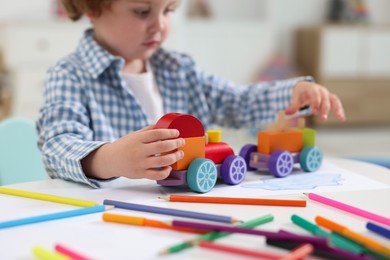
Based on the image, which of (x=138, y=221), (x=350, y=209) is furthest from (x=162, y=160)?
(x=350, y=209)

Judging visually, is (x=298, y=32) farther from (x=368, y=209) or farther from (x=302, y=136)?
(x=368, y=209)

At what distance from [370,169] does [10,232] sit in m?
0.55

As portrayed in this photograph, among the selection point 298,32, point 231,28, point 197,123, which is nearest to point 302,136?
point 197,123

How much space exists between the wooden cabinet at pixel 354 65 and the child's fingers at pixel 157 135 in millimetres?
3205

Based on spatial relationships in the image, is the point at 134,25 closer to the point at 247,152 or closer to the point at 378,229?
the point at 247,152

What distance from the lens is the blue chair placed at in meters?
1.02

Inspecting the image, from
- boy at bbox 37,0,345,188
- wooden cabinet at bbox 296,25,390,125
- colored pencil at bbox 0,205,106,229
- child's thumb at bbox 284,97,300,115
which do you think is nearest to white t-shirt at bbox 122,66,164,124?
boy at bbox 37,0,345,188

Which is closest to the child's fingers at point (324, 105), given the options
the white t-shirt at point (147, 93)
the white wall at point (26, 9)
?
the white t-shirt at point (147, 93)

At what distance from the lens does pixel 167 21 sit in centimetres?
102

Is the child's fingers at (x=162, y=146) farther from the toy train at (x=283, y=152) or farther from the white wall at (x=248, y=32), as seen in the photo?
the white wall at (x=248, y=32)

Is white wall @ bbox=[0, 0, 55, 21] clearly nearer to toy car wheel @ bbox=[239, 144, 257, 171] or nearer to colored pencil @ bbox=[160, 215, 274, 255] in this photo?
toy car wheel @ bbox=[239, 144, 257, 171]

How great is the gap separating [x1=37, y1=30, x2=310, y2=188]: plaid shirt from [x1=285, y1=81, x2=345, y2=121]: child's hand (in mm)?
50

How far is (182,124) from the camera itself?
698mm

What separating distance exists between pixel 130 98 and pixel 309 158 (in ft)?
1.23
